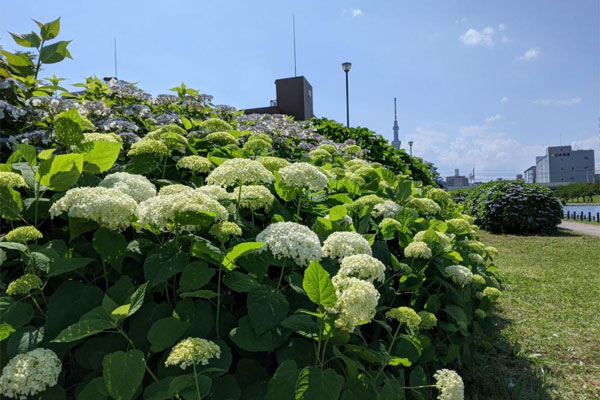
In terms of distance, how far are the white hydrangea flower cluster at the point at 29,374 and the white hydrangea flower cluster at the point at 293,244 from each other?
2.76 feet

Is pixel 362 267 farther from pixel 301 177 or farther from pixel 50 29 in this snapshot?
pixel 50 29

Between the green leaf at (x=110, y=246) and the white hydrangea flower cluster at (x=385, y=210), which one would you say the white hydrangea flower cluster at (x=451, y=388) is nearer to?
the white hydrangea flower cluster at (x=385, y=210)

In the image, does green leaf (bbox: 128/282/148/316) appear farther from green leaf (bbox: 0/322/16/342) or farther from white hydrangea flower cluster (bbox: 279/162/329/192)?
white hydrangea flower cluster (bbox: 279/162/329/192)

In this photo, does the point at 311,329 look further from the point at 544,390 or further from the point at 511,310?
the point at 511,310

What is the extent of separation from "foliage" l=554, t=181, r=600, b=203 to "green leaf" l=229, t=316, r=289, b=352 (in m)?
54.4

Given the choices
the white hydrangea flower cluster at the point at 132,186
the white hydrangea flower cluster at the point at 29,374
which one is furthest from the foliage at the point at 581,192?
the white hydrangea flower cluster at the point at 29,374

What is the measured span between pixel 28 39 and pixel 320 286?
2.49 metres

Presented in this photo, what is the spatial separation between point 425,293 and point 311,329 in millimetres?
1425

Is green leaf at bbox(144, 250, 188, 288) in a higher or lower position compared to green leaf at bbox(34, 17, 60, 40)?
lower

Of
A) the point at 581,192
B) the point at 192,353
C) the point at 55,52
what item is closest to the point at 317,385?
the point at 192,353

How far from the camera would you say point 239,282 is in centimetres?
154

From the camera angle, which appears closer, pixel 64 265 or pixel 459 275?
pixel 64 265

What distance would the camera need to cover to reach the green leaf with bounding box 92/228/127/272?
1.52 meters

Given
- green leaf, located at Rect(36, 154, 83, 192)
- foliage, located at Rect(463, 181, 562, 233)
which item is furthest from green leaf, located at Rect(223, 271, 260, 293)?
foliage, located at Rect(463, 181, 562, 233)
